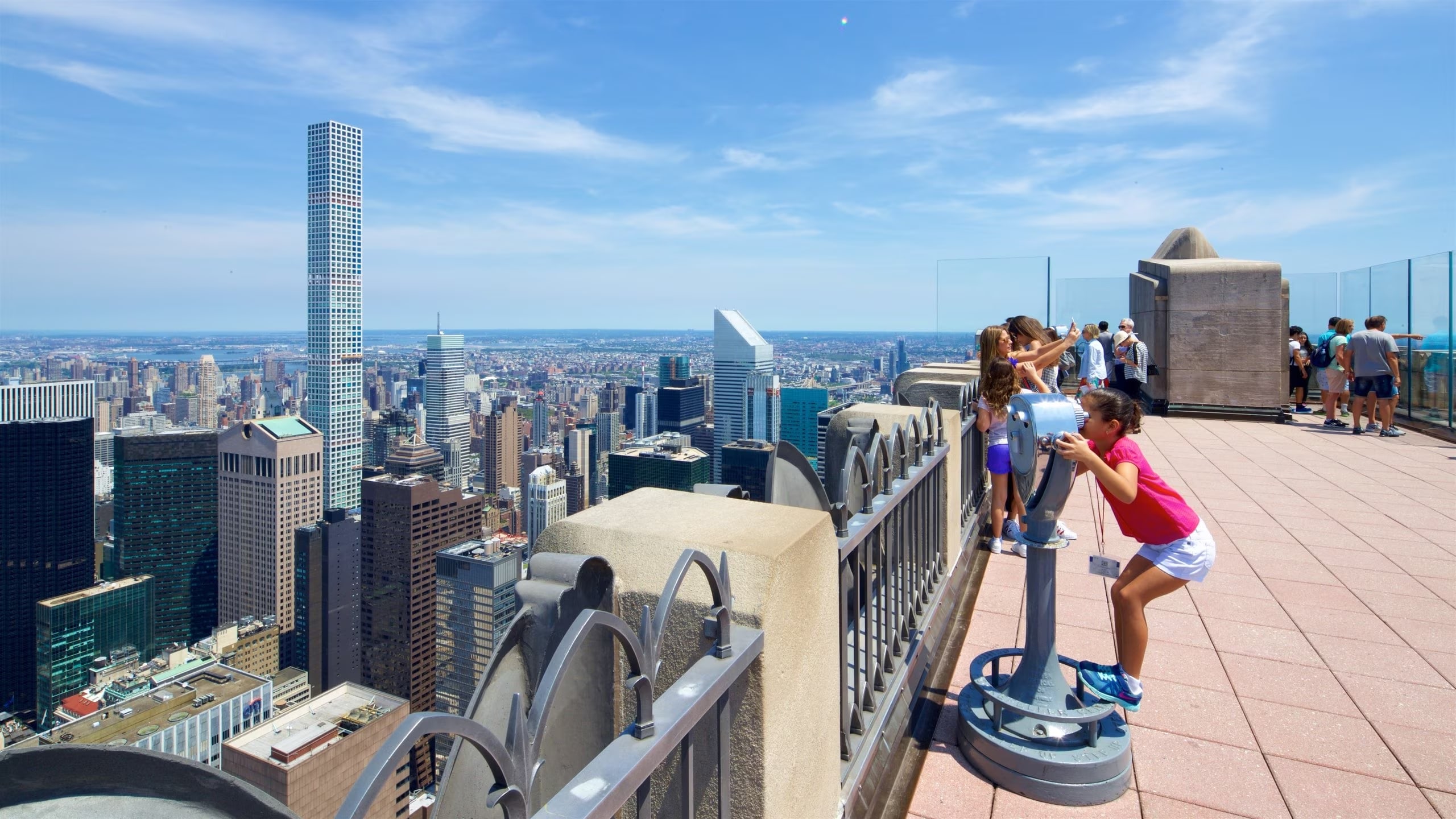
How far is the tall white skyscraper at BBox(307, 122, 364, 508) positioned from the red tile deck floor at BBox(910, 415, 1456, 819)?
289 feet

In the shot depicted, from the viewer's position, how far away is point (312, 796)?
4.28m

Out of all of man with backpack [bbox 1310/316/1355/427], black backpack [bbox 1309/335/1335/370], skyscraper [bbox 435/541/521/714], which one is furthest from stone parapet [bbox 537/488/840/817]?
skyscraper [bbox 435/541/521/714]

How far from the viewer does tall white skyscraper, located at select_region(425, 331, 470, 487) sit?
322 ft

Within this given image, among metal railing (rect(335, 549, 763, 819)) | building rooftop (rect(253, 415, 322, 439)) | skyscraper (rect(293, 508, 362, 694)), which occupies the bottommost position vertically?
skyscraper (rect(293, 508, 362, 694))

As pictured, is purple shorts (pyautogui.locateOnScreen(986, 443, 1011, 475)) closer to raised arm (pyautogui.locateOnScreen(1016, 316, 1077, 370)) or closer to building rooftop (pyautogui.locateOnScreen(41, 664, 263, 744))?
raised arm (pyautogui.locateOnScreen(1016, 316, 1077, 370))

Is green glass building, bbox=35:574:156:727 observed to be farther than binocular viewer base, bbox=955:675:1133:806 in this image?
Yes

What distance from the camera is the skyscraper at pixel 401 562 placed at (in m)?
45.5

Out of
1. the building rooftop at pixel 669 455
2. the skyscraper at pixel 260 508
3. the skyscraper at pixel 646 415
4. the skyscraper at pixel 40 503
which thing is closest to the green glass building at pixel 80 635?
the skyscraper at pixel 40 503

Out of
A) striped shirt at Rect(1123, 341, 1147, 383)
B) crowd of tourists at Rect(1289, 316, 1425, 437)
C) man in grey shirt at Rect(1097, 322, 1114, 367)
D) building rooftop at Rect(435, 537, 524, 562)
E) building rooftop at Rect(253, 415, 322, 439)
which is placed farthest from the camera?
building rooftop at Rect(253, 415, 322, 439)

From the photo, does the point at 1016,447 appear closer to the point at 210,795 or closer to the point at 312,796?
the point at 210,795

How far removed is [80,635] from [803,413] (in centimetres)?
4148

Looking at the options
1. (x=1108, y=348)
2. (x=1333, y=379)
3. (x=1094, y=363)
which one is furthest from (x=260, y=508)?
(x=1333, y=379)

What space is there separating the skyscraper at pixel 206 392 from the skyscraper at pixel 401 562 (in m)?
56.5

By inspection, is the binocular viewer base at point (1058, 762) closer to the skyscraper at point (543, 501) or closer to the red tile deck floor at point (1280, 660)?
the red tile deck floor at point (1280, 660)
